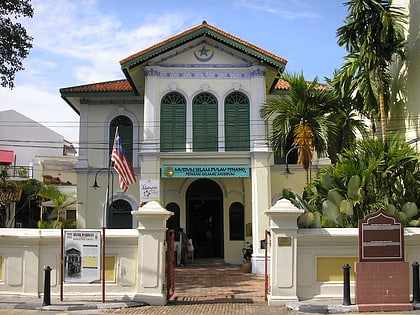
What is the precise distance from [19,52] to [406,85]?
12.7m

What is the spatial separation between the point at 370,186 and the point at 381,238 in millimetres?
2834

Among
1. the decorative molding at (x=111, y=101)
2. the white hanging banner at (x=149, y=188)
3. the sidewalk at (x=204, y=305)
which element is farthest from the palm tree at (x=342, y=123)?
the decorative molding at (x=111, y=101)

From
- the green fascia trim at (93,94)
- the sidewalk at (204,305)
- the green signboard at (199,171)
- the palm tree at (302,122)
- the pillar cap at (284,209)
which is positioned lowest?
the sidewalk at (204,305)

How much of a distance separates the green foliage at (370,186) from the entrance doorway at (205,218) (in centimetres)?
985

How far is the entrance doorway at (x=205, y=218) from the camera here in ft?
80.5

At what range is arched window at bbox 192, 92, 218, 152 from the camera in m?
21.8

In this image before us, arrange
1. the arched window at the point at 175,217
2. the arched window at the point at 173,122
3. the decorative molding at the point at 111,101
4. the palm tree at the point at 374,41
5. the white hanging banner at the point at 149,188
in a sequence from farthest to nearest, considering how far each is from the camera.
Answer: the decorative molding at the point at 111,101, the arched window at the point at 175,217, the arched window at the point at 173,122, the white hanging banner at the point at 149,188, the palm tree at the point at 374,41

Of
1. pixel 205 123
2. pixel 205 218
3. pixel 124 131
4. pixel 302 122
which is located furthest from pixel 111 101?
pixel 302 122

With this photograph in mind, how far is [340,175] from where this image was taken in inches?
578

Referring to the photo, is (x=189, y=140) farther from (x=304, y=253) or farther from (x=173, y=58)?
(x=304, y=253)

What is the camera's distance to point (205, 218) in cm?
2481

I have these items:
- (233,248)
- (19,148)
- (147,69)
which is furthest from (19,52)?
(19,148)

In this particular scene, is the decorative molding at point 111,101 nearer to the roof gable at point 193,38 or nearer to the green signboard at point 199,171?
the roof gable at point 193,38

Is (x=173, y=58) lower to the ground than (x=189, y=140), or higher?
higher
